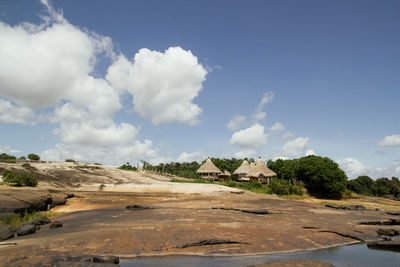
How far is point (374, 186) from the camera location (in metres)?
56.8

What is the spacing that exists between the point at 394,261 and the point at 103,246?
460 inches

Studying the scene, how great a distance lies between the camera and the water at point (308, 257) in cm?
894

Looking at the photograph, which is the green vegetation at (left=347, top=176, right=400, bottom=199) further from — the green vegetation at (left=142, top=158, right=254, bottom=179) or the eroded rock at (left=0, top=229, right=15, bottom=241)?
the eroded rock at (left=0, top=229, right=15, bottom=241)

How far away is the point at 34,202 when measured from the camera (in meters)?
20.0

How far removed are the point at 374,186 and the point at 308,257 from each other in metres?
59.1

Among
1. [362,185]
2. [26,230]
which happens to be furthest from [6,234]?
[362,185]

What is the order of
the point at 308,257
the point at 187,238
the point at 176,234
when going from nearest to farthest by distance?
the point at 308,257
the point at 187,238
the point at 176,234

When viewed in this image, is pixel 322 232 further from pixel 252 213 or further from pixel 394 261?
pixel 252 213

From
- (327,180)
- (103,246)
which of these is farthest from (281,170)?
(103,246)

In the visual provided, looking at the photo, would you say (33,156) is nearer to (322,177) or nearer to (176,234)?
(176,234)

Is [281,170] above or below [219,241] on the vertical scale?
above

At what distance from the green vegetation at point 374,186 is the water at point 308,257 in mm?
52386

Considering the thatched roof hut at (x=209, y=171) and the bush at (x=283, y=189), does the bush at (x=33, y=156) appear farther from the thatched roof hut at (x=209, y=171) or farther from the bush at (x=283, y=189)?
the bush at (x=283, y=189)

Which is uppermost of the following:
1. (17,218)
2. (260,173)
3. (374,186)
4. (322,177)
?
(260,173)
